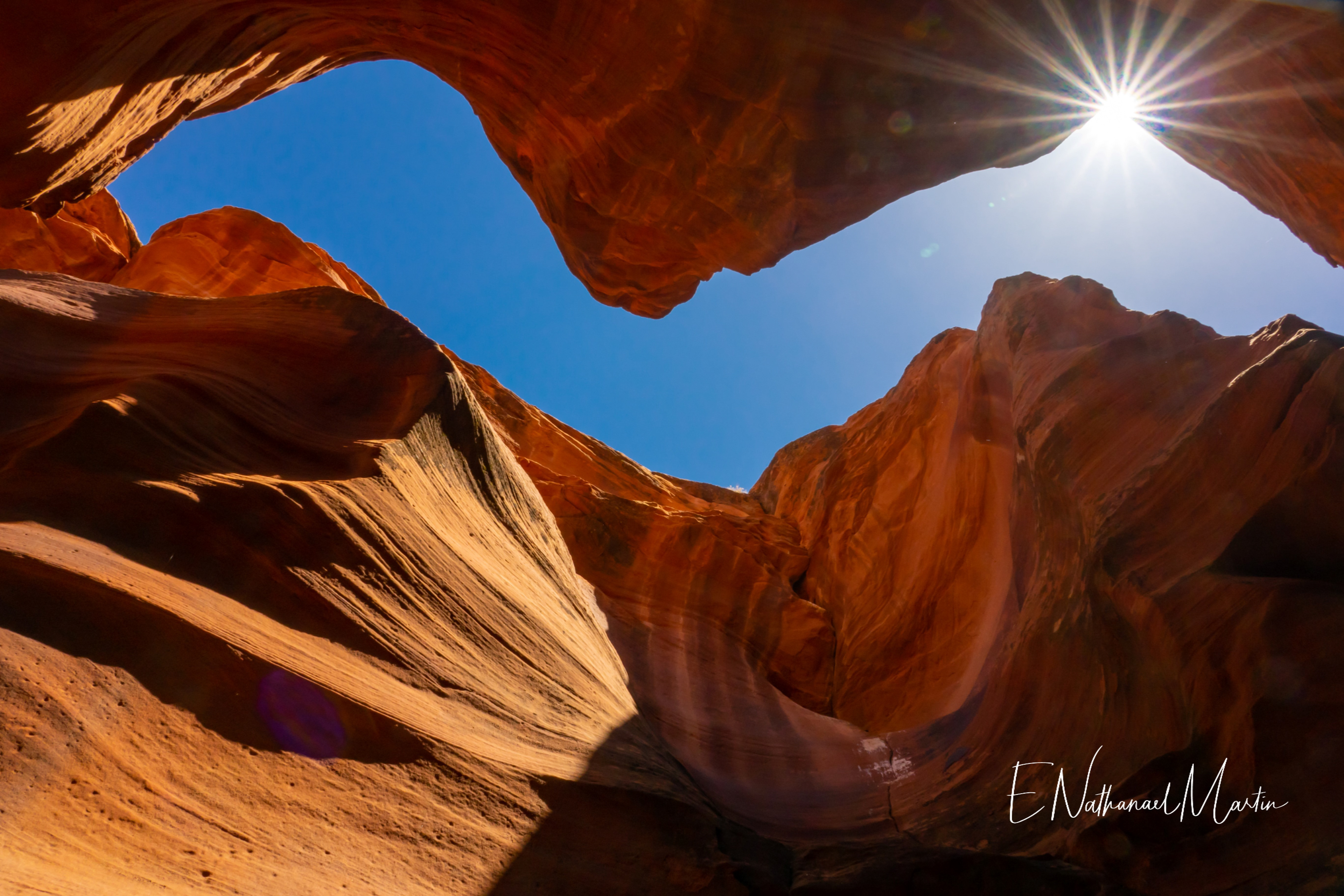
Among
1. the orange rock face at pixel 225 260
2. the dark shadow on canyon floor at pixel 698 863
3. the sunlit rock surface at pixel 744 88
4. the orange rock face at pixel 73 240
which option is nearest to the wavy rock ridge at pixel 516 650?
the dark shadow on canyon floor at pixel 698 863

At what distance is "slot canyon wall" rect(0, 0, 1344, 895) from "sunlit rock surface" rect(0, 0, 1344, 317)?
5 centimetres

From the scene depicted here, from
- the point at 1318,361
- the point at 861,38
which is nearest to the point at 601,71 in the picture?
the point at 861,38

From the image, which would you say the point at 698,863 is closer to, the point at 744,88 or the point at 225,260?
the point at 744,88

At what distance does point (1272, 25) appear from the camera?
648 cm

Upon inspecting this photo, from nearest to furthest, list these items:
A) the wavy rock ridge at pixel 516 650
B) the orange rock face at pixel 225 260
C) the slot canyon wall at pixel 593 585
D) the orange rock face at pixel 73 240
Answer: the wavy rock ridge at pixel 516 650 → the slot canyon wall at pixel 593 585 → the orange rock face at pixel 73 240 → the orange rock face at pixel 225 260

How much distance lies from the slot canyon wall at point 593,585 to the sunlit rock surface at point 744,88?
0.05m

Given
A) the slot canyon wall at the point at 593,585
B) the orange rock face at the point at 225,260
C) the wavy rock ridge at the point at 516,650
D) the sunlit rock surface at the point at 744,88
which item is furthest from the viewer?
the orange rock face at the point at 225,260

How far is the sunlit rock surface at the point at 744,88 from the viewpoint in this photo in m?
6.90

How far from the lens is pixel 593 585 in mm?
11500

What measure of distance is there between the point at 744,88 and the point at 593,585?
7.33 metres
